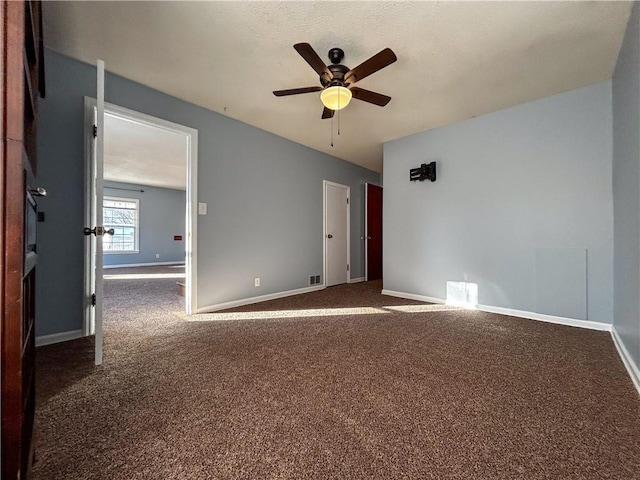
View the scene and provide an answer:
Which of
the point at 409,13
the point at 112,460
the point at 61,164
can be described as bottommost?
the point at 112,460

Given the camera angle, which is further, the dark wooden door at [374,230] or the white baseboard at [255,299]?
the dark wooden door at [374,230]

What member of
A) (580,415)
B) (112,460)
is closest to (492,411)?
(580,415)

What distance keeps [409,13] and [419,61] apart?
0.54 metres

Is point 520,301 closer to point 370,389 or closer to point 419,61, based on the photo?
point 370,389

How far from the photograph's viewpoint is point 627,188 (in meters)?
1.93

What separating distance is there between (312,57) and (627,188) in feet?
7.68

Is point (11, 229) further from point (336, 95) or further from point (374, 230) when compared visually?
point (374, 230)

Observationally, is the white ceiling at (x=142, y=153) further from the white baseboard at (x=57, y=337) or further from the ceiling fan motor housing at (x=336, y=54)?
the white baseboard at (x=57, y=337)

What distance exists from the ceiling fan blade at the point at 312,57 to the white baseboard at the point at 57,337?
8.95ft

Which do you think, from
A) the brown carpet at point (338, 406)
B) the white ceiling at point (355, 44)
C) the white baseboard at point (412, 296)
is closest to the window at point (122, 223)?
the white ceiling at point (355, 44)

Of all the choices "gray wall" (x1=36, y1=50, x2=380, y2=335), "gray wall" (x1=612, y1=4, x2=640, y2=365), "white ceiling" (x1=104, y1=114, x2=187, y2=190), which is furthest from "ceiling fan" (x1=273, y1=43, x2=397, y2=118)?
"white ceiling" (x1=104, y1=114, x2=187, y2=190)

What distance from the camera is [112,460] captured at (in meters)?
1.01

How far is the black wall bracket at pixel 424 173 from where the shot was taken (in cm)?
364

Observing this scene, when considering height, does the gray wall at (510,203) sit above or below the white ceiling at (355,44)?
below
